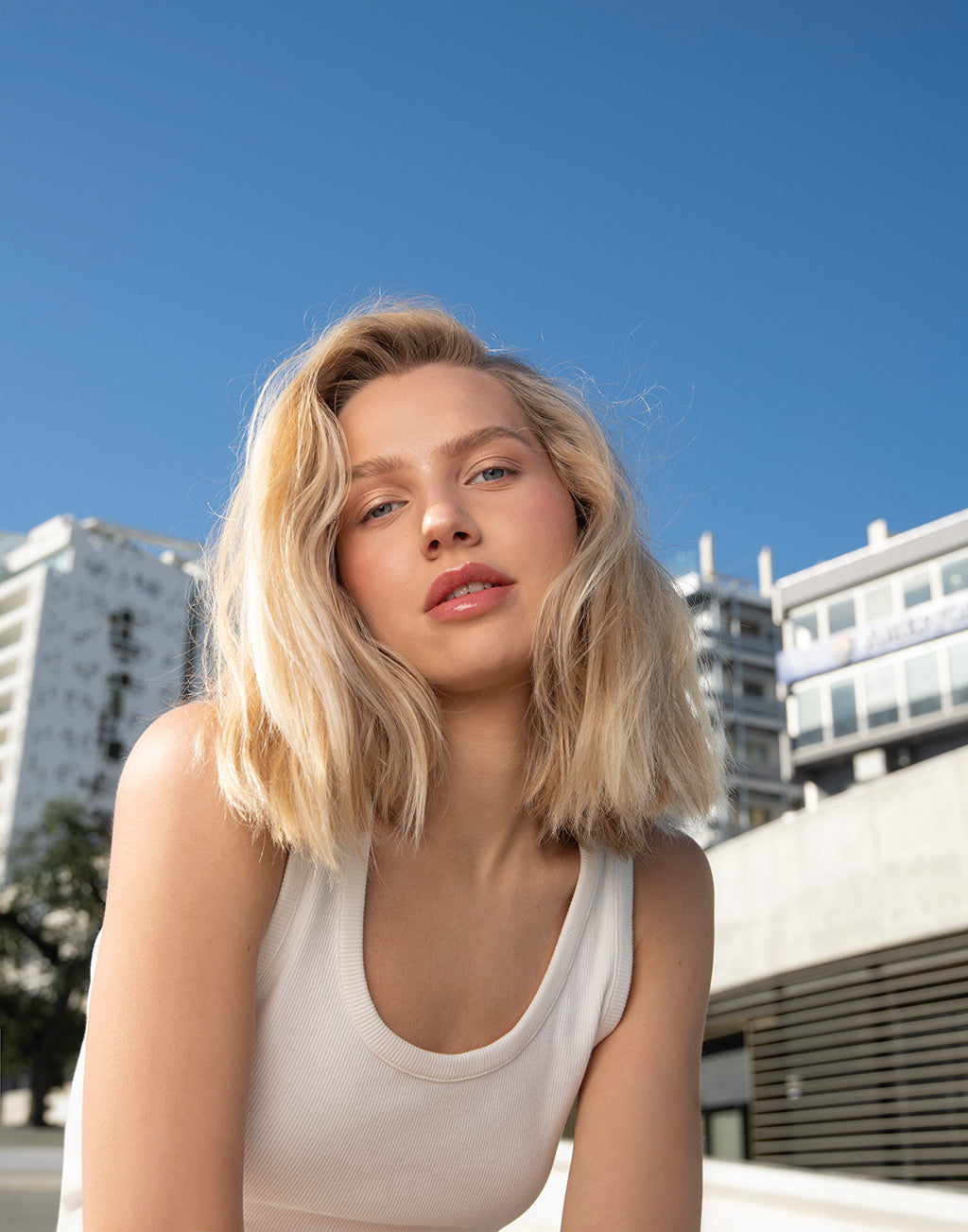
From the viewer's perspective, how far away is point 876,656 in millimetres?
38469

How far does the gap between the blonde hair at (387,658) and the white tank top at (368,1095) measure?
113 mm

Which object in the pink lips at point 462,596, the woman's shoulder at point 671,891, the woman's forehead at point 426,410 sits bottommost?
the woman's shoulder at point 671,891

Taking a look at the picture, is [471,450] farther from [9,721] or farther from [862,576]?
[9,721]

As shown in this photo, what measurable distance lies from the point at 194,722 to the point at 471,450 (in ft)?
1.59

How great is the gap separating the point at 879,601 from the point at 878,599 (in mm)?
68

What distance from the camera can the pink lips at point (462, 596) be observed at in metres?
1.40

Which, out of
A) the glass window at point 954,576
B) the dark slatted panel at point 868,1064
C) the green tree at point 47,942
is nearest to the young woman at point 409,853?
the dark slatted panel at point 868,1064

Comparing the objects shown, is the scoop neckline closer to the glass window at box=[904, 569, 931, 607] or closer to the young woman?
the young woman

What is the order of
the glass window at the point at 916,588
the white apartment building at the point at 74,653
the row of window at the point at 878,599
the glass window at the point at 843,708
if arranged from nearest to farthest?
the row of window at the point at 878,599 → the glass window at the point at 916,588 → the glass window at the point at 843,708 → the white apartment building at the point at 74,653

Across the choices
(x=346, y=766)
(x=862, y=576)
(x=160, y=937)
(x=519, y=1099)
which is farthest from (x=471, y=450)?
(x=862, y=576)

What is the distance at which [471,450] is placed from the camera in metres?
1.52

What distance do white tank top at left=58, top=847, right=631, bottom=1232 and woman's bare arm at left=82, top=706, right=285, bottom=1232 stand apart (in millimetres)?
60

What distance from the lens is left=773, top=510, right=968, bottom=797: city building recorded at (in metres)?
36.9

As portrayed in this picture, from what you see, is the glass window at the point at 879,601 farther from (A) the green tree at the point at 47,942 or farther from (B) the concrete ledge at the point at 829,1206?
(B) the concrete ledge at the point at 829,1206
